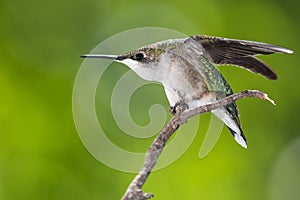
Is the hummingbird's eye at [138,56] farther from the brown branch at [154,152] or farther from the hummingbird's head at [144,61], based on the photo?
the brown branch at [154,152]

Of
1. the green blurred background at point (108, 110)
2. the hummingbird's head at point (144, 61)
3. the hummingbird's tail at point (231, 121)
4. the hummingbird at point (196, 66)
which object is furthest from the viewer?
the green blurred background at point (108, 110)

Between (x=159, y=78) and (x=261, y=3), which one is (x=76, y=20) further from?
(x=159, y=78)

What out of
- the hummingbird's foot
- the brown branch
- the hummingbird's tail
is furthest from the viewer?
the hummingbird's tail

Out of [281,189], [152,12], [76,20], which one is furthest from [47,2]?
[281,189]

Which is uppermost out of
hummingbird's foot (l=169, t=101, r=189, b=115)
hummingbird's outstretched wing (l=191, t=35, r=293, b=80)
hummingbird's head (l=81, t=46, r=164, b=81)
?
hummingbird's outstretched wing (l=191, t=35, r=293, b=80)

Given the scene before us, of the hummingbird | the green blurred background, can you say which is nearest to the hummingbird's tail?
the hummingbird

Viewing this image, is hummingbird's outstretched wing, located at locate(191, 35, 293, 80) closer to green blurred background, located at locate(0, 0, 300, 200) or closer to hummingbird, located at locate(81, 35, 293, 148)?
hummingbird, located at locate(81, 35, 293, 148)

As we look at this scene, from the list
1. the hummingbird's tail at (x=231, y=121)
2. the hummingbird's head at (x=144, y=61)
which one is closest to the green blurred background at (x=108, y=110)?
the hummingbird's tail at (x=231, y=121)
